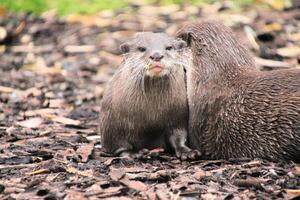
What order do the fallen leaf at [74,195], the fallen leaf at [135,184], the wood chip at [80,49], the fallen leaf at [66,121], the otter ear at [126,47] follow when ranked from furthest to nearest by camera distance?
the wood chip at [80,49]
the fallen leaf at [66,121]
the otter ear at [126,47]
the fallen leaf at [135,184]
the fallen leaf at [74,195]

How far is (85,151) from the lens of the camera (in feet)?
16.3

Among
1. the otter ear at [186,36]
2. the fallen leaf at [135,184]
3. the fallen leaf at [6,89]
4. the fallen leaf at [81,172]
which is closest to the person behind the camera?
→ the fallen leaf at [135,184]

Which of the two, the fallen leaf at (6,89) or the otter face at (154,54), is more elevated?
the otter face at (154,54)

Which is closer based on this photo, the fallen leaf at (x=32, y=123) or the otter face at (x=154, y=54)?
the otter face at (x=154, y=54)

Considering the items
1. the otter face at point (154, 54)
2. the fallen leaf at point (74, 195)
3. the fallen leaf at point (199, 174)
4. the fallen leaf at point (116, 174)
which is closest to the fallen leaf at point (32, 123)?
the otter face at point (154, 54)

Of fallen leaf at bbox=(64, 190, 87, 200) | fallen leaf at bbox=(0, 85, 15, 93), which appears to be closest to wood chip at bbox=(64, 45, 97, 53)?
fallen leaf at bbox=(0, 85, 15, 93)

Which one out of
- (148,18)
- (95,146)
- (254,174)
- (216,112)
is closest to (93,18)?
(148,18)

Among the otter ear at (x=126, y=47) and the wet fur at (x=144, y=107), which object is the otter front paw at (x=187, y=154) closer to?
the wet fur at (x=144, y=107)

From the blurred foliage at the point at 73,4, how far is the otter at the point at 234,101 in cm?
428

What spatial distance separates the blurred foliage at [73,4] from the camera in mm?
9484

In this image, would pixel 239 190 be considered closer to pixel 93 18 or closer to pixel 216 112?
pixel 216 112

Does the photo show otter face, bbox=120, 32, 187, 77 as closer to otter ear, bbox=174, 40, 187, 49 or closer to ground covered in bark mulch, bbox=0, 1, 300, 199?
otter ear, bbox=174, 40, 187, 49

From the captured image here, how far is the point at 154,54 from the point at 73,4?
530 centimetres

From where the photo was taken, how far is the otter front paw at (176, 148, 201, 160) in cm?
483
